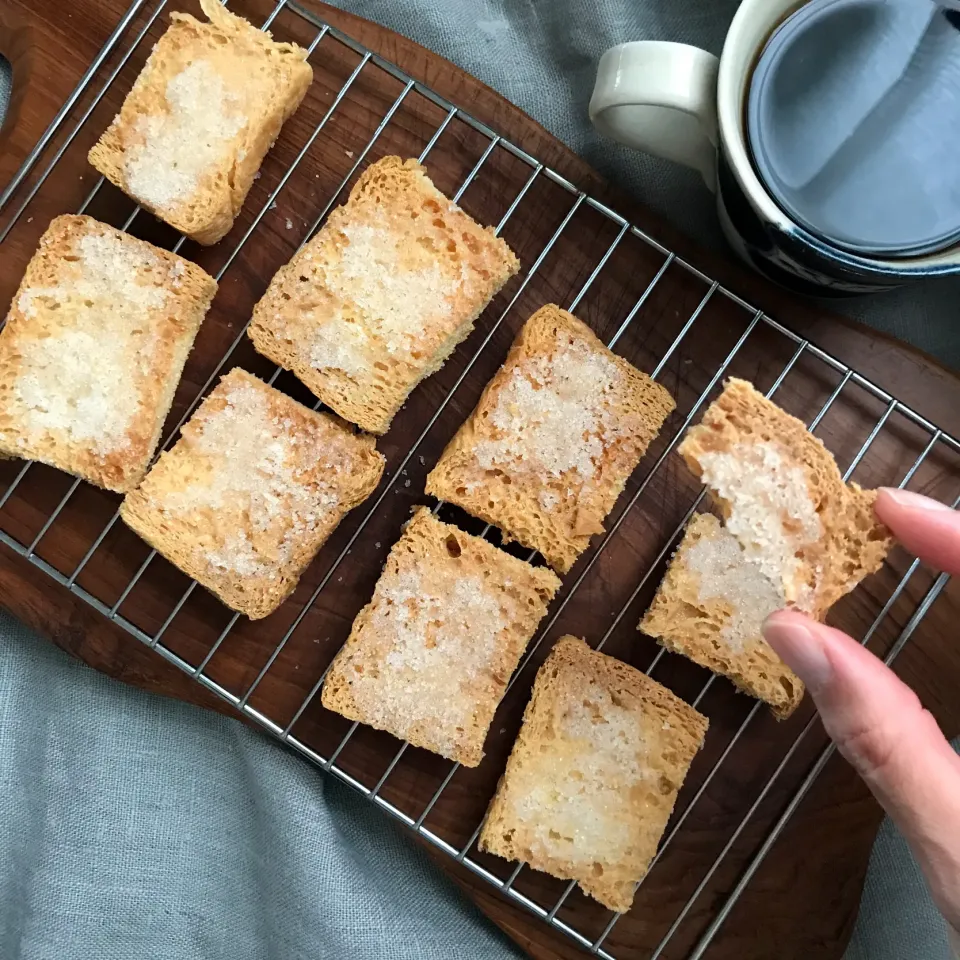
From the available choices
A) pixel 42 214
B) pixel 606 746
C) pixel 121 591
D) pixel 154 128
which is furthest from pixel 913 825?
pixel 42 214

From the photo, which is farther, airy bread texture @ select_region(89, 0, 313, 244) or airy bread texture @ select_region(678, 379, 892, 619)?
airy bread texture @ select_region(89, 0, 313, 244)

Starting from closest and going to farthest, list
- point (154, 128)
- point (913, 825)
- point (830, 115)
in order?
point (913, 825) < point (830, 115) < point (154, 128)

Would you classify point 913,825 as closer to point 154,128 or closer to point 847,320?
point 847,320

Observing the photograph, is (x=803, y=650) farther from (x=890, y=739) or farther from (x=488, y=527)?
(x=488, y=527)

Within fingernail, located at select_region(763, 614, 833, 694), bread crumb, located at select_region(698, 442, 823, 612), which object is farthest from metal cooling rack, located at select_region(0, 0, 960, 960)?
fingernail, located at select_region(763, 614, 833, 694)

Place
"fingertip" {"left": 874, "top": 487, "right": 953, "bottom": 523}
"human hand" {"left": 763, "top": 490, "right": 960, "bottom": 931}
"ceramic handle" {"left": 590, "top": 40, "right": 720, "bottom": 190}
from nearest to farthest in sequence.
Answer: "human hand" {"left": 763, "top": 490, "right": 960, "bottom": 931} < "ceramic handle" {"left": 590, "top": 40, "right": 720, "bottom": 190} < "fingertip" {"left": 874, "top": 487, "right": 953, "bottom": 523}

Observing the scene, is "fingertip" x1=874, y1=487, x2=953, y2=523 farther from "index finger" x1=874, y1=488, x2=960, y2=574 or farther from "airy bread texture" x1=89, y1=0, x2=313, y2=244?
"airy bread texture" x1=89, y1=0, x2=313, y2=244
